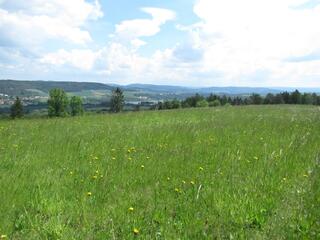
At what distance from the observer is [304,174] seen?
7613 mm

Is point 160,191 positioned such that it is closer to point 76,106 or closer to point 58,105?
point 58,105

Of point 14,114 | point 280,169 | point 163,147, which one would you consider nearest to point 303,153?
point 280,169

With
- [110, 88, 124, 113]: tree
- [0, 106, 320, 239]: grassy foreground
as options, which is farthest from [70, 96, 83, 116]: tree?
[0, 106, 320, 239]: grassy foreground

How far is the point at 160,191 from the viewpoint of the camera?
6762mm

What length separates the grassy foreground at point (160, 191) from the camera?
5207 millimetres

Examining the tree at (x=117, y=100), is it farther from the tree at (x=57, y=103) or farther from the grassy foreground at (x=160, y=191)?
the grassy foreground at (x=160, y=191)

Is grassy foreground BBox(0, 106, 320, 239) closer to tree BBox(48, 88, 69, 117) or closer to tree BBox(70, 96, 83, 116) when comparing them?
tree BBox(48, 88, 69, 117)

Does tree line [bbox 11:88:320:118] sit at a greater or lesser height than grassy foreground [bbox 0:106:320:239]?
lesser

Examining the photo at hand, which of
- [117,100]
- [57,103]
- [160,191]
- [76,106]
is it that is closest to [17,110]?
[57,103]

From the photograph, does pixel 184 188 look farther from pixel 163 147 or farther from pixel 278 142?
pixel 278 142

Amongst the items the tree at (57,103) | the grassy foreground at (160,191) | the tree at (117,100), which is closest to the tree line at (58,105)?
the tree at (57,103)

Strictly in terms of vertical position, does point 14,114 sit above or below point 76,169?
below

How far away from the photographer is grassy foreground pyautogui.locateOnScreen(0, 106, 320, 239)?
17.1 feet

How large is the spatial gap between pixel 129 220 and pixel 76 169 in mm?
2975
